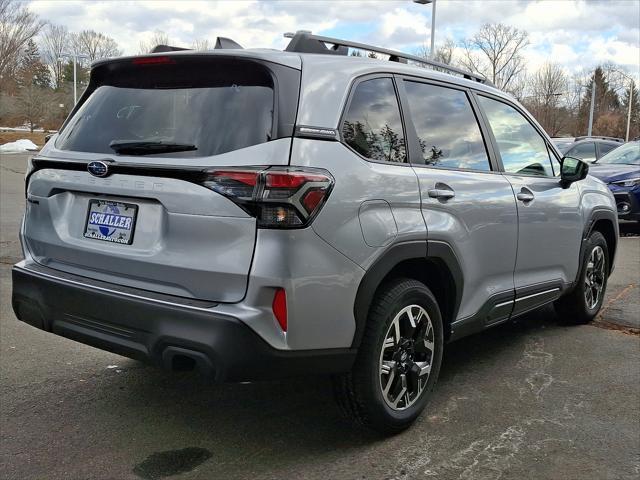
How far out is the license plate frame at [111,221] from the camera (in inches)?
117

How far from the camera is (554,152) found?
493 centimetres

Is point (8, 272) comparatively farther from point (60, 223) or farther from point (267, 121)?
point (267, 121)

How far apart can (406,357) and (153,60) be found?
77.3 inches

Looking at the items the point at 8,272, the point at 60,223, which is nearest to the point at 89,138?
the point at 60,223

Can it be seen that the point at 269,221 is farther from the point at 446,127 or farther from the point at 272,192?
the point at 446,127

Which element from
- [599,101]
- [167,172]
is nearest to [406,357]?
[167,172]

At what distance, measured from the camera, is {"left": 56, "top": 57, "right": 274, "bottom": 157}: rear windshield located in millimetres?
2830

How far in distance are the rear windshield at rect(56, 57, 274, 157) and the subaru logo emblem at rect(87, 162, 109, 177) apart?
11 cm

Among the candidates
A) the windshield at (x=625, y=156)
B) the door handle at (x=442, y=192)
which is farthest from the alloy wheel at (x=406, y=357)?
the windshield at (x=625, y=156)

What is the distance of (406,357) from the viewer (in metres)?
3.36

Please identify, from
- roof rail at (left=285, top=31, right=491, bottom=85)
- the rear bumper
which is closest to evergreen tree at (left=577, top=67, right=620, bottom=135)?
roof rail at (left=285, top=31, right=491, bottom=85)

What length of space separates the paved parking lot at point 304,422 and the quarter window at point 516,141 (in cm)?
135

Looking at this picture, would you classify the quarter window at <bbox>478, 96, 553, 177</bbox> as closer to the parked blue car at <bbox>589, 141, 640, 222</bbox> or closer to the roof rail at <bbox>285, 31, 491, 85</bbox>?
the roof rail at <bbox>285, 31, 491, 85</bbox>

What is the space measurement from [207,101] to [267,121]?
33cm
